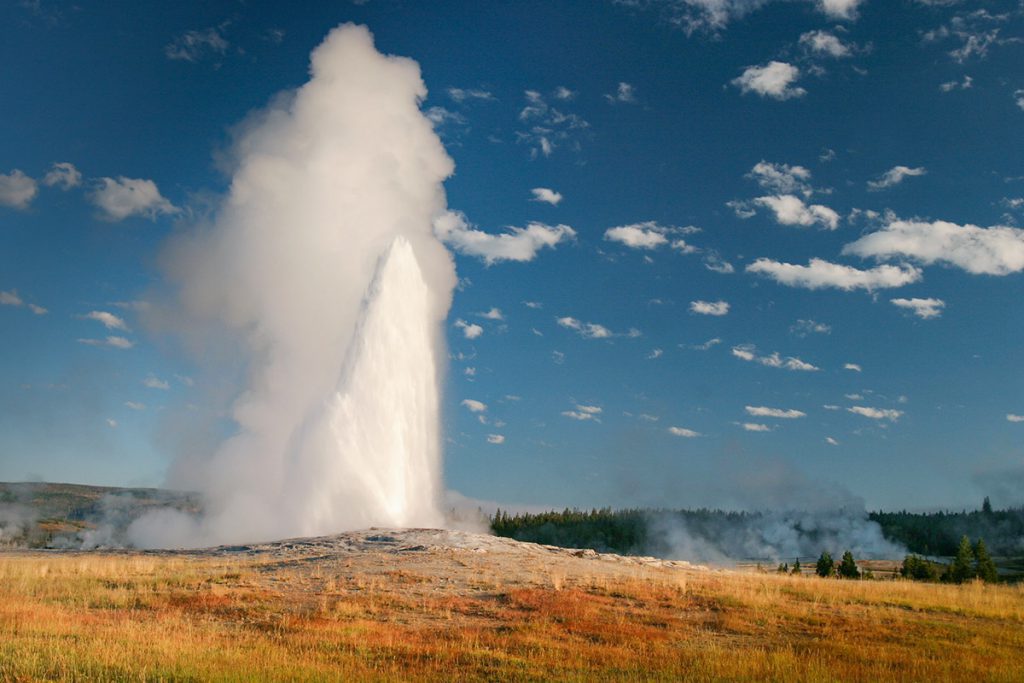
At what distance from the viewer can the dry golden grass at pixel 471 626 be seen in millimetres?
13109

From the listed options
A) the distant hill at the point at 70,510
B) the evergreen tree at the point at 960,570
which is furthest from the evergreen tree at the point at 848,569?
the distant hill at the point at 70,510

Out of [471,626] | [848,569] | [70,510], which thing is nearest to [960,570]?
[848,569]

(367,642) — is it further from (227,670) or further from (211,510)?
(211,510)

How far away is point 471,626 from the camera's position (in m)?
17.6

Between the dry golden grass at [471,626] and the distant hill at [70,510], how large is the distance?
1383 inches

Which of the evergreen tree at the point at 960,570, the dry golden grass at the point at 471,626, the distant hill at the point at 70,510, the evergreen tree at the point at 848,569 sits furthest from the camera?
the distant hill at the point at 70,510

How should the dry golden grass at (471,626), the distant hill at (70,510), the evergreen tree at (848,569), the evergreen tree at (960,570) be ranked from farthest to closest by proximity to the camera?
the distant hill at (70,510), the evergreen tree at (848,569), the evergreen tree at (960,570), the dry golden grass at (471,626)

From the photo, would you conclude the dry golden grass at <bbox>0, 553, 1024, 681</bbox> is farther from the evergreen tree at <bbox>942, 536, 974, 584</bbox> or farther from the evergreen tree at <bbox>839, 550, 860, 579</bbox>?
the evergreen tree at <bbox>839, 550, 860, 579</bbox>

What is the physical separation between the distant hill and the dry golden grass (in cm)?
3512

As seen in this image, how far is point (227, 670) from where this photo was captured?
12266 millimetres

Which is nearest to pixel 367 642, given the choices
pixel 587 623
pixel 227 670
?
pixel 227 670

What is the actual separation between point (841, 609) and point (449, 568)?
1289cm

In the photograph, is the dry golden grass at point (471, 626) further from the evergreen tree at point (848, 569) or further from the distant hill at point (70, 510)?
the distant hill at point (70, 510)

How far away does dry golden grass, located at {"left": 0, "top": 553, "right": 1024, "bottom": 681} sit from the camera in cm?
1311
